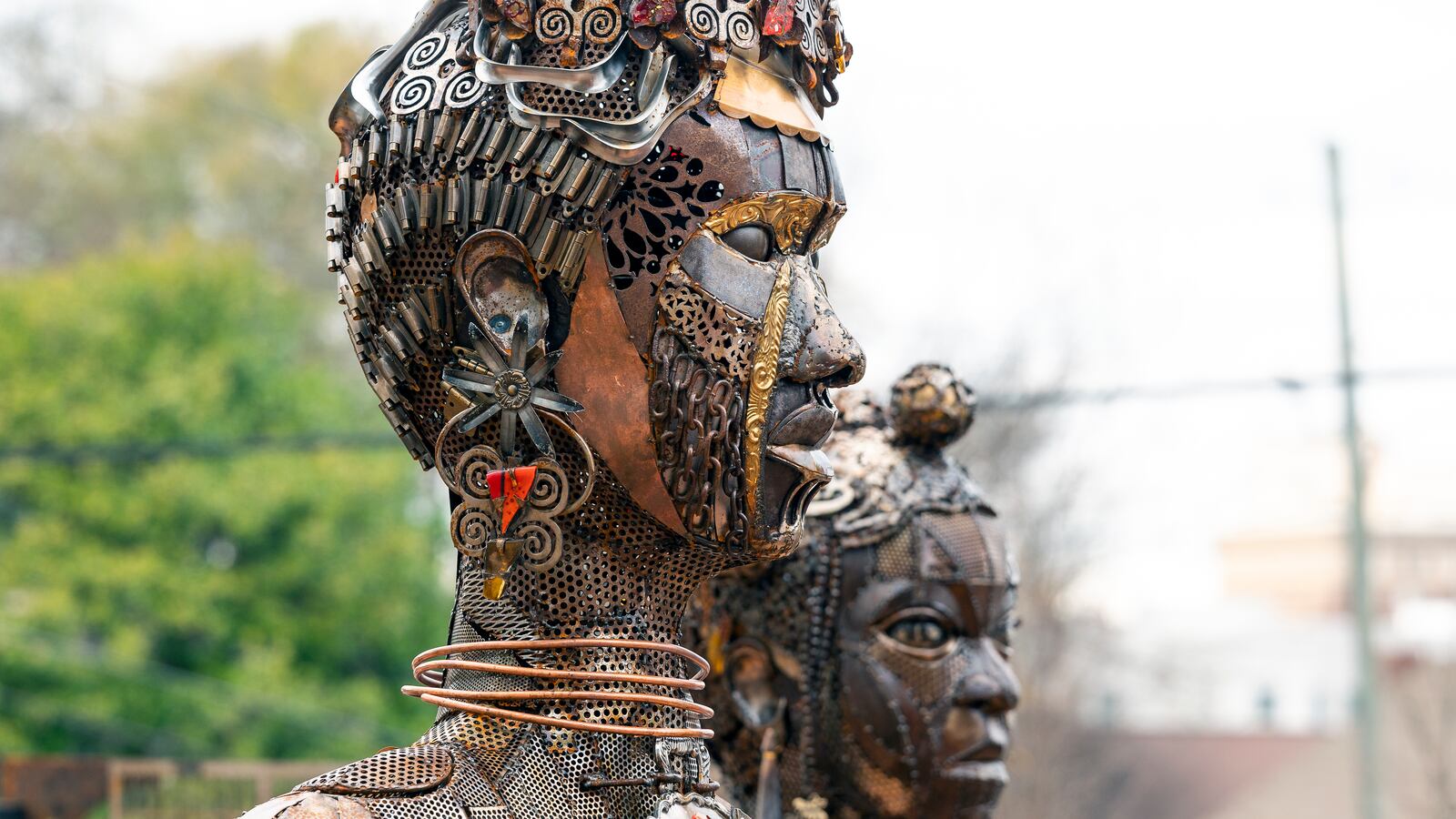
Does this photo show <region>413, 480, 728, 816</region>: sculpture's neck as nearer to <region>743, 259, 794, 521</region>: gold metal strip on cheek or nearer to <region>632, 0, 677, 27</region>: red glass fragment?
<region>743, 259, 794, 521</region>: gold metal strip on cheek

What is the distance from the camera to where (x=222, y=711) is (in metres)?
20.8

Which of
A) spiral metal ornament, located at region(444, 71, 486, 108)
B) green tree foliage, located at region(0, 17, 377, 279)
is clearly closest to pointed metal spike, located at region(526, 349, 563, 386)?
spiral metal ornament, located at region(444, 71, 486, 108)

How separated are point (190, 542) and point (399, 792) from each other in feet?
63.1

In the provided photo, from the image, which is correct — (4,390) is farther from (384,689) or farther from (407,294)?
(407,294)

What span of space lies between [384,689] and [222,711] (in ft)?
7.24

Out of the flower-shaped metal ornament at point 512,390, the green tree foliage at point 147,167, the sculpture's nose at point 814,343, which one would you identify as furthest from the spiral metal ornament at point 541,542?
the green tree foliage at point 147,167

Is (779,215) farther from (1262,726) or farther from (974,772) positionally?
(1262,726)

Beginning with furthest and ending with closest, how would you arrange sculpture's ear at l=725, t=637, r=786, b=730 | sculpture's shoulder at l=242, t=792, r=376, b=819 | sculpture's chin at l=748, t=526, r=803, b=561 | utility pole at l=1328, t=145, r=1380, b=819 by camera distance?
utility pole at l=1328, t=145, r=1380, b=819, sculpture's ear at l=725, t=637, r=786, b=730, sculpture's chin at l=748, t=526, r=803, b=561, sculpture's shoulder at l=242, t=792, r=376, b=819

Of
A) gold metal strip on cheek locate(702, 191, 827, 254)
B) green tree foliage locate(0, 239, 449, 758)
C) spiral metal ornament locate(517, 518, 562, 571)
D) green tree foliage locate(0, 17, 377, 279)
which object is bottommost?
spiral metal ornament locate(517, 518, 562, 571)

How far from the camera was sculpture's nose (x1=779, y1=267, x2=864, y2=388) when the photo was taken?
359cm

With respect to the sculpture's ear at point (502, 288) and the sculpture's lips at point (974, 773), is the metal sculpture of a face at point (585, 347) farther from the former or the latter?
the sculpture's lips at point (974, 773)

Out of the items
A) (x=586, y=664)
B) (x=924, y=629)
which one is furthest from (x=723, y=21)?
(x=924, y=629)

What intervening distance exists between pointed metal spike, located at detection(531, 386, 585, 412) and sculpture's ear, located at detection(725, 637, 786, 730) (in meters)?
2.41

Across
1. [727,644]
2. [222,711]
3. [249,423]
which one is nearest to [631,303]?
[727,644]
